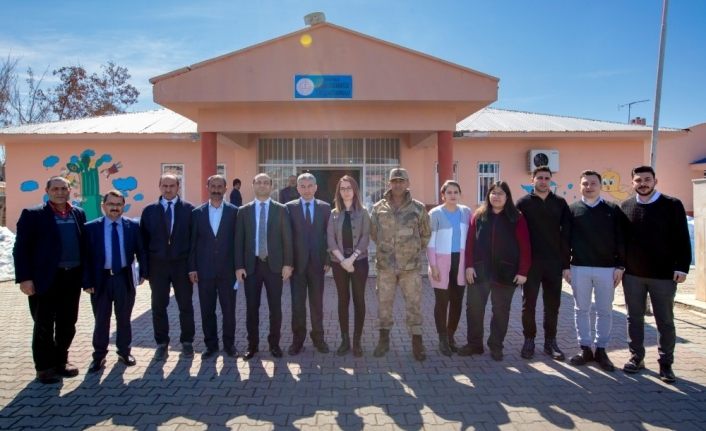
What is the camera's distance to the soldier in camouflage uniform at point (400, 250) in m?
4.70

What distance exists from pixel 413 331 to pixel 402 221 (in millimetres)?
1205

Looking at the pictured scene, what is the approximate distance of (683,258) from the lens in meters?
4.18

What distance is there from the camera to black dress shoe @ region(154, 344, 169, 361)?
4.69m

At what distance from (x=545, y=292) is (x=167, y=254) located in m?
4.15

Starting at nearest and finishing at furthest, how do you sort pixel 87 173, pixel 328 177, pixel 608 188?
pixel 328 177 → pixel 87 173 → pixel 608 188

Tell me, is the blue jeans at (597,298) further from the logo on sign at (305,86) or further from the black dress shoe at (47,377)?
the logo on sign at (305,86)

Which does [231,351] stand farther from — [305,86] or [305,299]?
[305,86]

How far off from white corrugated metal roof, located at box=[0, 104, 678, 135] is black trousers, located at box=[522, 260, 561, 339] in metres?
8.41

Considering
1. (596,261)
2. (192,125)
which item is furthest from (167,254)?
(192,125)

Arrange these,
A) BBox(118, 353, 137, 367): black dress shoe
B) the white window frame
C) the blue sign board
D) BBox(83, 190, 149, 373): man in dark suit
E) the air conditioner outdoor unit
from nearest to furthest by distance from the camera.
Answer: BBox(83, 190, 149, 373): man in dark suit → BBox(118, 353, 137, 367): black dress shoe → the blue sign board → the air conditioner outdoor unit → the white window frame

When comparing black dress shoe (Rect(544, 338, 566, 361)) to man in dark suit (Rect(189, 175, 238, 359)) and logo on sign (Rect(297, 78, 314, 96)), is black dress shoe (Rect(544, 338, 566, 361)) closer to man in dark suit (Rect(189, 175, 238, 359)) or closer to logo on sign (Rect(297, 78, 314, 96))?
man in dark suit (Rect(189, 175, 238, 359))

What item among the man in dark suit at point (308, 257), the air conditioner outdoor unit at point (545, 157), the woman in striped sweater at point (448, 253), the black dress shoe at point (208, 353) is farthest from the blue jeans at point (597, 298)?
the air conditioner outdoor unit at point (545, 157)

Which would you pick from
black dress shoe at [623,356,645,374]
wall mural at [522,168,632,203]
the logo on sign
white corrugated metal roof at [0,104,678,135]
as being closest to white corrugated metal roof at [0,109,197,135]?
→ white corrugated metal roof at [0,104,678,135]

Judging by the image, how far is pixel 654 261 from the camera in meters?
4.21
